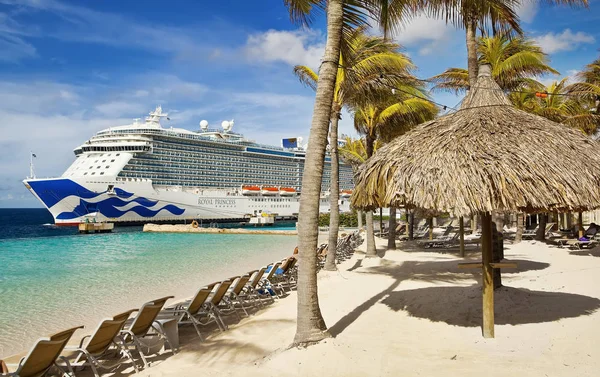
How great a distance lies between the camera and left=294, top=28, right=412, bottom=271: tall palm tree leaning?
9.85 metres

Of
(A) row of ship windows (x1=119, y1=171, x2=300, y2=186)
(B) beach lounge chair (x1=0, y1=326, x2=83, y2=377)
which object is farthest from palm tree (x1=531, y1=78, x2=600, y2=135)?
(A) row of ship windows (x1=119, y1=171, x2=300, y2=186)

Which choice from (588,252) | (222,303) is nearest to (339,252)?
(588,252)

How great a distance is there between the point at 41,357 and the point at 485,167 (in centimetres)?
402

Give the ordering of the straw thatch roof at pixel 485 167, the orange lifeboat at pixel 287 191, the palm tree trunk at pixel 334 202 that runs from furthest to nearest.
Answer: the orange lifeboat at pixel 287 191 → the palm tree trunk at pixel 334 202 → the straw thatch roof at pixel 485 167

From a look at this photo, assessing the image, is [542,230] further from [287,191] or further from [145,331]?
[287,191]

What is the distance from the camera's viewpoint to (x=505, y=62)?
1043 centimetres

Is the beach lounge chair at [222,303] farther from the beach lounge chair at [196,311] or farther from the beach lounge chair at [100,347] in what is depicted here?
the beach lounge chair at [100,347]

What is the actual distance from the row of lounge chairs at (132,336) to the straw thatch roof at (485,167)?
2257 millimetres

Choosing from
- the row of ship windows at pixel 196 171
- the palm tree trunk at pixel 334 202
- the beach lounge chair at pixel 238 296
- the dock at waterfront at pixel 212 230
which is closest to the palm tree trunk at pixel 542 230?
the palm tree trunk at pixel 334 202

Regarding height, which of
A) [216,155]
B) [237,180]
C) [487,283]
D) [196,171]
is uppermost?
[216,155]

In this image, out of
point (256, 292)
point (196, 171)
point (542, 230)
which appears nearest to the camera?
point (256, 292)

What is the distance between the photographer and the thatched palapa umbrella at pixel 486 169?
159 inches

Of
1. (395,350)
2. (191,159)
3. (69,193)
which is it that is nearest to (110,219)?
(69,193)

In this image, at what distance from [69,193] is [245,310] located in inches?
1496
